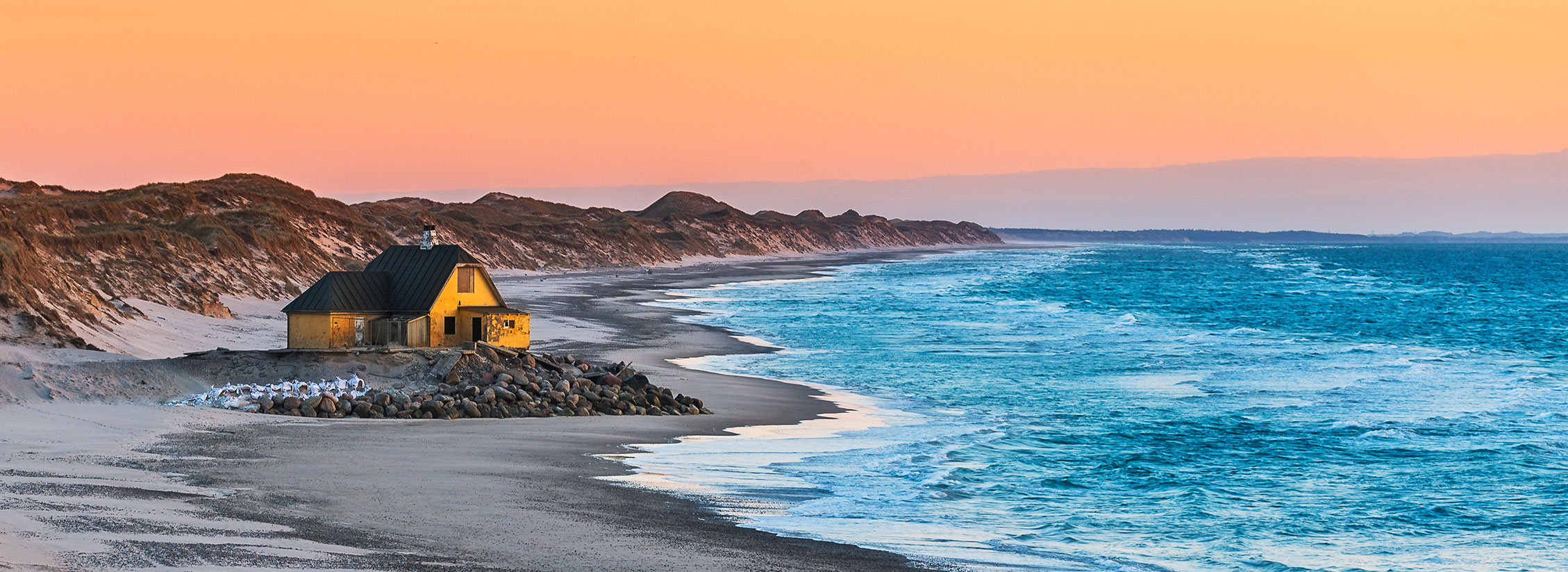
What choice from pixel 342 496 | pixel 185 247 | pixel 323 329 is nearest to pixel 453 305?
pixel 323 329

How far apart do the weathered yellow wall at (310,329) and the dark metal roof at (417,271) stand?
1.53 m

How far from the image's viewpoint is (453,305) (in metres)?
31.1

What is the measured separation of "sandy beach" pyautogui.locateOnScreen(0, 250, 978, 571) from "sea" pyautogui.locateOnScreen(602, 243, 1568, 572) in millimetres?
1330

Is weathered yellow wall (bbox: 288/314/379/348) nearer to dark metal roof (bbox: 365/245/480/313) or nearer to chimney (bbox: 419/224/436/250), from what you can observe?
dark metal roof (bbox: 365/245/480/313)

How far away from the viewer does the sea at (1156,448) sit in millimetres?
16875

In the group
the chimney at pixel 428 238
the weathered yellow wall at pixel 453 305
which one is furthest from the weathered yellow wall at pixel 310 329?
the chimney at pixel 428 238

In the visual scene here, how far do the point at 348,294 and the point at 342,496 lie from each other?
14.1 metres

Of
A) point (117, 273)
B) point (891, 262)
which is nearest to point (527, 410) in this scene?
point (117, 273)

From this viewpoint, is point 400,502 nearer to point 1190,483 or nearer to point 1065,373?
point 1190,483

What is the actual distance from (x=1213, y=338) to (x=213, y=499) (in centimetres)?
4263

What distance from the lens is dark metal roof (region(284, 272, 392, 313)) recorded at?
2977cm

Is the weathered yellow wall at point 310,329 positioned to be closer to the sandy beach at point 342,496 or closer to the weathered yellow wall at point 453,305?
the weathered yellow wall at point 453,305

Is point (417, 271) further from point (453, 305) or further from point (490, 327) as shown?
point (490, 327)

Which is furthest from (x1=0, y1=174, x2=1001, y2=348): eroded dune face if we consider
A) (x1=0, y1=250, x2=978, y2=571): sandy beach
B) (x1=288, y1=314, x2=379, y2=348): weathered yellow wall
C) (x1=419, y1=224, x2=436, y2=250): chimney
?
(x1=0, y1=250, x2=978, y2=571): sandy beach
